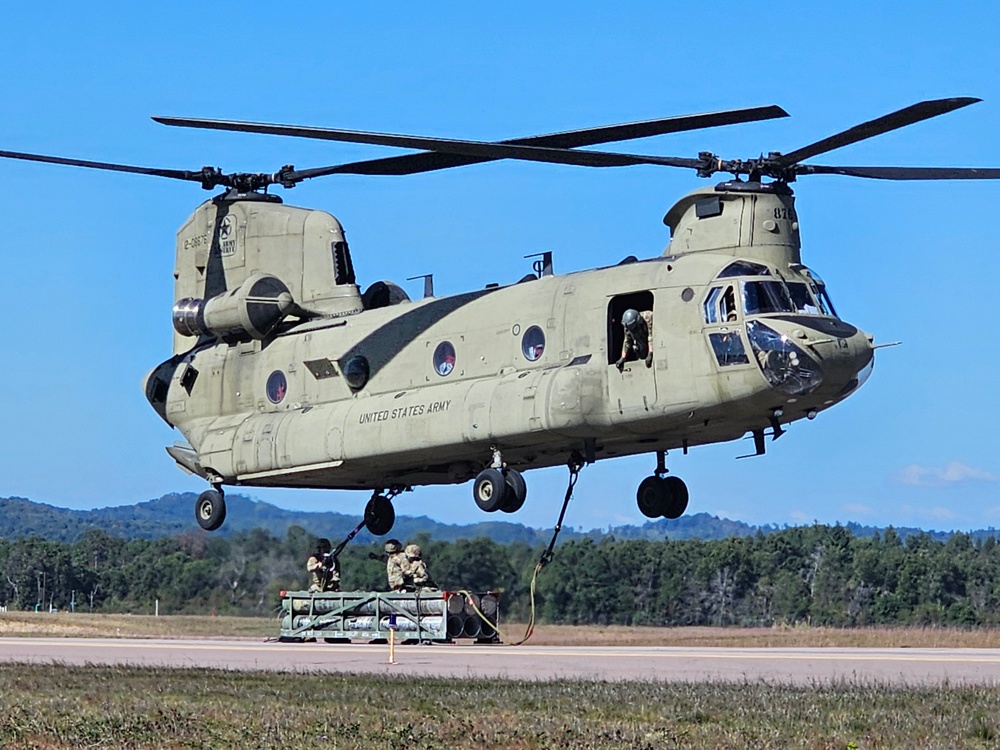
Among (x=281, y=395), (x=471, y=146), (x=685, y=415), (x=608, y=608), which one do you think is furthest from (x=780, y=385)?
(x=608, y=608)

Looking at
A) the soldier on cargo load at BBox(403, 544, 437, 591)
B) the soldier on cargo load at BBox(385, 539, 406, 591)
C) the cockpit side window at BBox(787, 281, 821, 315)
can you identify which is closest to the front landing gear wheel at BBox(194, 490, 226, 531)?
the soldier on cargo load at BBox(385, 539, 406, 591)

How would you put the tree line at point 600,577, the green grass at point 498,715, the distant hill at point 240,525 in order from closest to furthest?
the green grass at point 498,715
the tree line at point 600,577
the distant hill at point 240,525

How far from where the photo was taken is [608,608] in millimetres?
46562

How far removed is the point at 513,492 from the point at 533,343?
97.6 inches

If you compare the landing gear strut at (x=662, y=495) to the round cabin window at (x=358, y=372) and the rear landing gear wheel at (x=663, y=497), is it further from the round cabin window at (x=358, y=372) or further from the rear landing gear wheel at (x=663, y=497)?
the round cabin window at (x=358, y=372)

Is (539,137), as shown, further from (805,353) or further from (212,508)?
(212,508)

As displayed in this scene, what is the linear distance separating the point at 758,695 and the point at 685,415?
9.35 meters

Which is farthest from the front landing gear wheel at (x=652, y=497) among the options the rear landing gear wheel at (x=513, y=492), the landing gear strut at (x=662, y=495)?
the rear landing gear wheel at (x=513, y=492)

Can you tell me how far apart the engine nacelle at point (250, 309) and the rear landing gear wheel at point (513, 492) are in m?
6.36

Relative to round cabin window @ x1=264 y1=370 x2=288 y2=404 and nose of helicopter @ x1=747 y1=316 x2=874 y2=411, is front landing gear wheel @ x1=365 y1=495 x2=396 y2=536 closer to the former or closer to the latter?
round cabin window @ x1=264 y1=370 x2=288 y2=404

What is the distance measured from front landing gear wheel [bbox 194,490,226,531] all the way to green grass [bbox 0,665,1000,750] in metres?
13.6

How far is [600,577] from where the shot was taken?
156 feet

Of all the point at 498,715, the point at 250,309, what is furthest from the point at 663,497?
the point at 498,715

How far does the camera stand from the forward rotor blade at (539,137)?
25.3 metres
